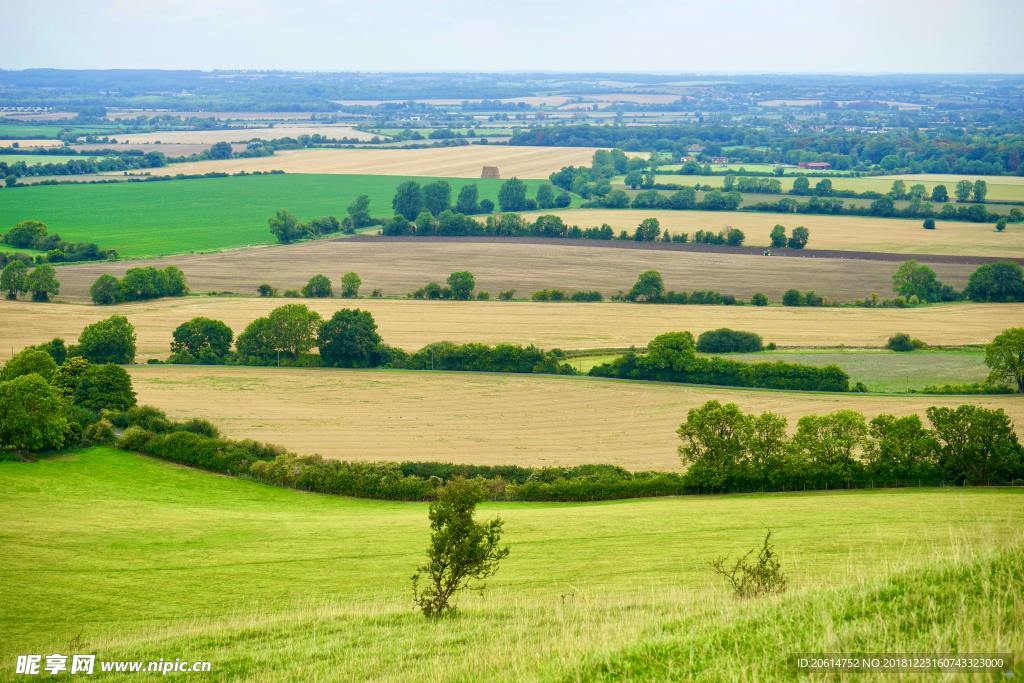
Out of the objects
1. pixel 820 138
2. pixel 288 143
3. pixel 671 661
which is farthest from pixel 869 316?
pixel 288 143

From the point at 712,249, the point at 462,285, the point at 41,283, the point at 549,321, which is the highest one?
the point at 41,283

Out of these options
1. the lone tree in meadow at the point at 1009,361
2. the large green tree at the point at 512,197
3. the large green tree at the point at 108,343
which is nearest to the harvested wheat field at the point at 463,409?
the large green tree at the point at 108,343

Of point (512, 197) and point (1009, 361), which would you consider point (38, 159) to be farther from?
point (1009, 361)

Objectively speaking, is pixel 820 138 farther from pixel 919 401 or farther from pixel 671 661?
pixel 671 661

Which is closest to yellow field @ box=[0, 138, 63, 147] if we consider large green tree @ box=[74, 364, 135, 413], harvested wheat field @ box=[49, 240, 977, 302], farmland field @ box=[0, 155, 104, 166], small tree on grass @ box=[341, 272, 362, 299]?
farmland field @ box=[0, 155, 104, 166]

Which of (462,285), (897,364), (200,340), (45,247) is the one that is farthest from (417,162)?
(897,364)

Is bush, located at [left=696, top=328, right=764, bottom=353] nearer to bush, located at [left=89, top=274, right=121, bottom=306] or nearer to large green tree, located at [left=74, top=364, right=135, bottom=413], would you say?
large green tree, located at [left=74, top=364, right=135, bottom=413]

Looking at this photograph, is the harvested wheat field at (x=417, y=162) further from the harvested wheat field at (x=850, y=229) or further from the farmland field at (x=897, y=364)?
the farmland field at (x=897, y=364)
